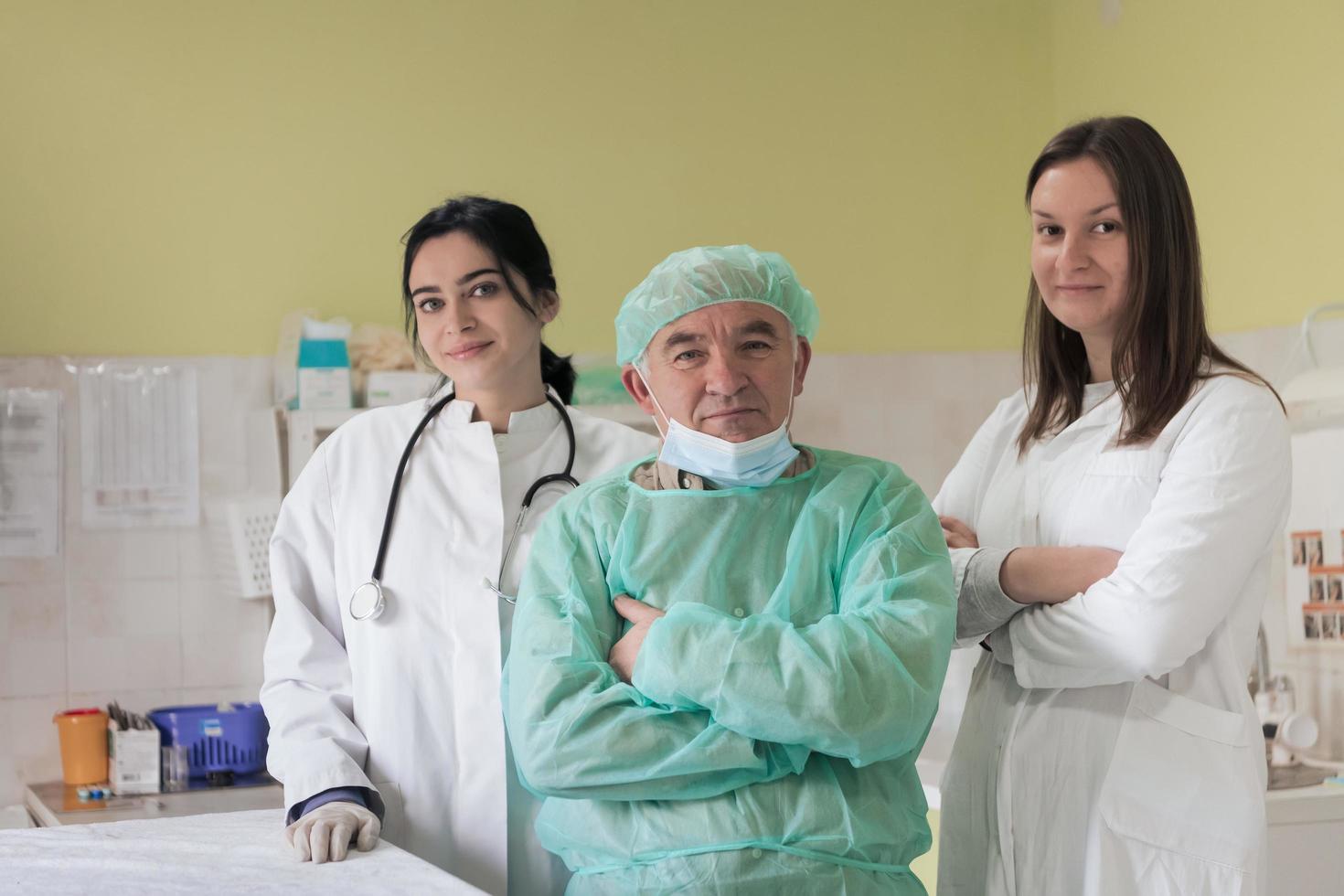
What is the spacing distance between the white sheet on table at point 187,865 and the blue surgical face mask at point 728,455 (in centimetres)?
48

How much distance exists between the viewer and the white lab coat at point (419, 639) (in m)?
1.61

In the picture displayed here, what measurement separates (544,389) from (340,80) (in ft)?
6.05

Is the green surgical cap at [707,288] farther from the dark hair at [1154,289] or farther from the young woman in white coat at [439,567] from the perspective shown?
the dark hair at [1154,289]

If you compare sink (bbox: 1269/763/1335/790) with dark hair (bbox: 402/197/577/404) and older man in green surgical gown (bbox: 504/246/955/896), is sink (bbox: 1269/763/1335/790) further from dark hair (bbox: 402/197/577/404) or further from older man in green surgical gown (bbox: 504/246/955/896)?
dark hair (bbox: 402/197/577/404)

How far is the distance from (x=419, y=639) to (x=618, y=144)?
2.23 m

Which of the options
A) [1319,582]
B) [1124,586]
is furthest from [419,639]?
[1319,582]

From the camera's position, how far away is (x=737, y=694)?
127 centimetres

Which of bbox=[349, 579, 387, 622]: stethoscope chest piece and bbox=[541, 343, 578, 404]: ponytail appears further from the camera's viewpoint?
bbox=[541, 343, 578, 404]: ponytail

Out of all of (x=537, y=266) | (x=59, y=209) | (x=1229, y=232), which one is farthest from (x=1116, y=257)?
(x=59, y=209)

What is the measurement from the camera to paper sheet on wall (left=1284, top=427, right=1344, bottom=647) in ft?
8.66

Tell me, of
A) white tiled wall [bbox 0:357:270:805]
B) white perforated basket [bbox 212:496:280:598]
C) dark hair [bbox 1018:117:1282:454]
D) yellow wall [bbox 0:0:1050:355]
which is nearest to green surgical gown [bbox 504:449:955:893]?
dark hair [bbox 1018:117:1282:454]

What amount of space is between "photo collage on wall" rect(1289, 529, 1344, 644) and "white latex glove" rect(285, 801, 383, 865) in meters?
2.03

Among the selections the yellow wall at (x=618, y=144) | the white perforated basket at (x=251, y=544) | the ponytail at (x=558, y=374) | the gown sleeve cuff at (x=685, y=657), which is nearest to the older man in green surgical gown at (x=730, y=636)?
the gown sleeve cuff at (x=685, y=657)

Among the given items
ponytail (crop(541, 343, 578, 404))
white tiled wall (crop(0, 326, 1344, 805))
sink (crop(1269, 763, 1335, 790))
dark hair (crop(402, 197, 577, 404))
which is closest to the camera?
dark hair (crop(402, 197, 577, 404))
